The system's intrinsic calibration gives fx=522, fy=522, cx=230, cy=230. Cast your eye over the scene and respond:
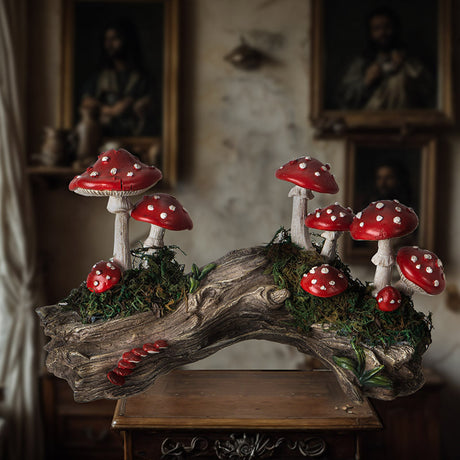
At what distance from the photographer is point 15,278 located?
3340 millimetres

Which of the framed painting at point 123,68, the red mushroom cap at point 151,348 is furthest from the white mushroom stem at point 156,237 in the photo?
the framed painting at point 123,68

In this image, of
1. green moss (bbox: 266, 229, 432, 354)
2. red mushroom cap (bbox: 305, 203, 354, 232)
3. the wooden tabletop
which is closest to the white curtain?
the wooden tabletop

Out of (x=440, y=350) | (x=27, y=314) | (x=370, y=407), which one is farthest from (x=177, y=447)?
(x=440, y=350)

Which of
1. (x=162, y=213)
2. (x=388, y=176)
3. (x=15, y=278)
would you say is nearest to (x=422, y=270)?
(x=162, y=213)

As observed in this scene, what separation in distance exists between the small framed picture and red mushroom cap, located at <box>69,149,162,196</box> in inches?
86.3

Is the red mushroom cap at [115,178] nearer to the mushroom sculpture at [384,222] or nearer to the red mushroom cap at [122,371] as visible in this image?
the red mushroom cap at [122,371]

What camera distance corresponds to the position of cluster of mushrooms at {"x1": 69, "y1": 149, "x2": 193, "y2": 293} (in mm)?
1673

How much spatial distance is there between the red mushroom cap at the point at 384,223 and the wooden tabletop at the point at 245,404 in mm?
603

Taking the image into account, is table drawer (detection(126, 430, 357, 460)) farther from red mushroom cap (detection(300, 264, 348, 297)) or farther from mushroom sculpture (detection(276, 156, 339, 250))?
mushroom sculpture (detection(276, 156, 339, 250))

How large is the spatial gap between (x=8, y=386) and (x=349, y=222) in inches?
103

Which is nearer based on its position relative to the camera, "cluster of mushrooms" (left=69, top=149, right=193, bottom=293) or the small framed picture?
"cluster of mushrooms" (left=69, top=149, right=193, bottom=293)

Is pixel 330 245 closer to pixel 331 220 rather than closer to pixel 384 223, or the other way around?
pixel 331 220

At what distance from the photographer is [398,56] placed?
3557 mm

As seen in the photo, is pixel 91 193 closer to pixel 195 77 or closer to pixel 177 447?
pixel 177 447
